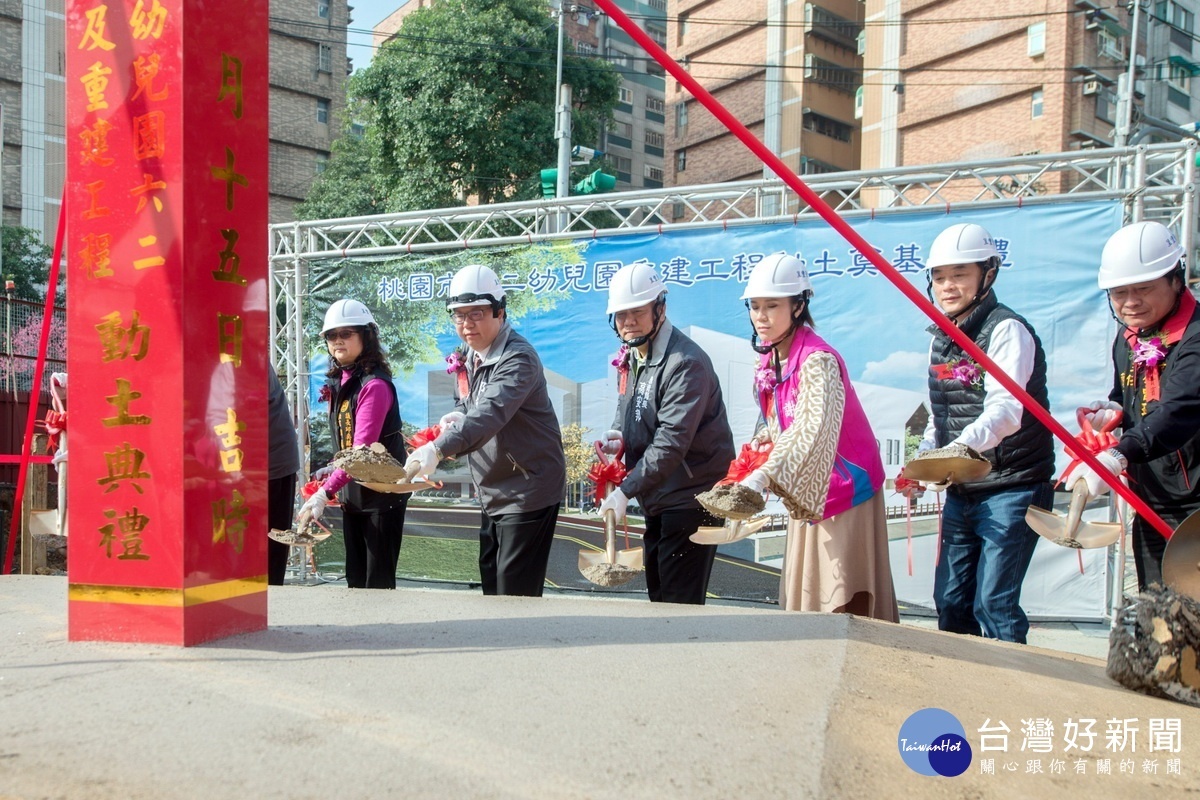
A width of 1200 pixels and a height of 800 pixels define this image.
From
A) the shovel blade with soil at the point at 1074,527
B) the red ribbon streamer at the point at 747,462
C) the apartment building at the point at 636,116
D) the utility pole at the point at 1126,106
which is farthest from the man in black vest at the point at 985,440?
the apartment building at the point at 636,116

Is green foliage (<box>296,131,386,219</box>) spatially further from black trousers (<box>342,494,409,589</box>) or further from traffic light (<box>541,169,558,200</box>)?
black trousers (<box>342,494,409,589</box>)

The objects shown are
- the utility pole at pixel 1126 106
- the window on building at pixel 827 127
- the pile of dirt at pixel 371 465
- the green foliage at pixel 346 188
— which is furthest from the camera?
the window on building at pixel 827 127

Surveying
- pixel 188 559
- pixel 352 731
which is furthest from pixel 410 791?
pixel 188 559

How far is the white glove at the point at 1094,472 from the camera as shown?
275 centimetres

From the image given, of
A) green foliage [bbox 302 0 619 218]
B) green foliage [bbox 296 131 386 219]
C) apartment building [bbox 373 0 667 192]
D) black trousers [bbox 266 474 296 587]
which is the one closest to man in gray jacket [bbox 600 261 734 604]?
black trousers [bbox 266 474 296 587]

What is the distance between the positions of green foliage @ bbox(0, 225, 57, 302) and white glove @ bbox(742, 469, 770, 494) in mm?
19628

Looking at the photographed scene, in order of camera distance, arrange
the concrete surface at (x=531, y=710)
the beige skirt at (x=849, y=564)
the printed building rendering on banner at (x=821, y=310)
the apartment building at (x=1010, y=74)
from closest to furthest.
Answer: the concrete surface at (x=531, y=710)
the beige skirt at (x=849, y=564)
the printed building rendering on banner at (x=821, y=310)
the apartment building at (x=1010, y=74)

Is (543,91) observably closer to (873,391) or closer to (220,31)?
(873,391)

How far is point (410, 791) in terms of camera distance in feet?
3.95

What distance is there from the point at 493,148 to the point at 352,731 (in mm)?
16094

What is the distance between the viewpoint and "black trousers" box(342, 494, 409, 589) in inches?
169

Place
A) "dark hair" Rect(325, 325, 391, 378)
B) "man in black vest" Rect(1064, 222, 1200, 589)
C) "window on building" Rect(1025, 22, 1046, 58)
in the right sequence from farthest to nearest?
"window on building" Rect(1025, 22, 1046, 58) → "dark hair" Rect(325, 325, 391, 378) → "man in black vest" Rect(1064, 222, 1200, 589)

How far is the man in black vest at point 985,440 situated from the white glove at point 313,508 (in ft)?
8.23

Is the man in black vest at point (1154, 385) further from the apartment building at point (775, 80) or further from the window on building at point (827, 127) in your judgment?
the window on building at point (827, 127)
